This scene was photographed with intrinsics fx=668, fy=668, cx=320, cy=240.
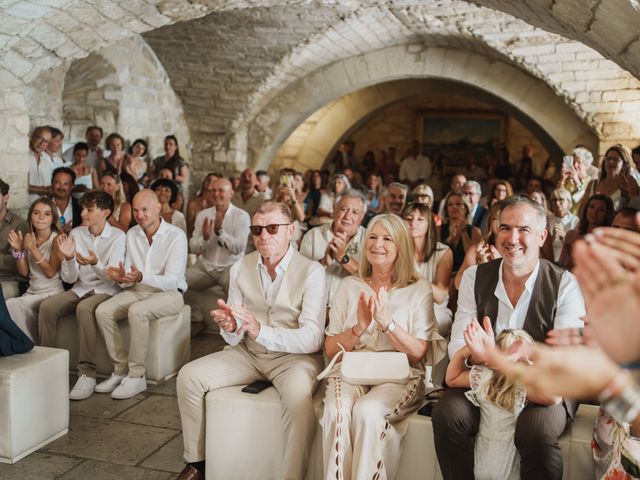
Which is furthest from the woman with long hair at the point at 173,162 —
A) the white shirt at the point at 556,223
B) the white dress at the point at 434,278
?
the white dress at the point at 434,278

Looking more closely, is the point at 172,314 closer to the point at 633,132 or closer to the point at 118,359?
the point at 118,359

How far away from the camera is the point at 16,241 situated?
15.2 feet

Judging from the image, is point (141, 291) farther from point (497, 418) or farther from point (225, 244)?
point (497, 418)

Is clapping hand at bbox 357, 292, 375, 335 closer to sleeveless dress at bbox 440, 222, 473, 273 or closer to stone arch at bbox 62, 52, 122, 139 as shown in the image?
sleeveless dress at bbox 440, 222, 473, 273

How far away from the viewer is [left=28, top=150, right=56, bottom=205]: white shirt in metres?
6.76

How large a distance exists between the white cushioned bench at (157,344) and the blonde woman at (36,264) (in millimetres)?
221

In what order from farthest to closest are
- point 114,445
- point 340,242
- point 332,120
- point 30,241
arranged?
point 332,120, point 30,241, point 340,242, point 114,445

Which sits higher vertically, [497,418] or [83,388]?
[497,418]

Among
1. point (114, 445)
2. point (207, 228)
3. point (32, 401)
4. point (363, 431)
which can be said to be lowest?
point (114, 445)

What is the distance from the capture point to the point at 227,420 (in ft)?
9.87

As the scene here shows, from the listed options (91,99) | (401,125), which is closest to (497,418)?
(91,99)

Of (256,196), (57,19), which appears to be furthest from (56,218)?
(256,196)

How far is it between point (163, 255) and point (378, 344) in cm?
203

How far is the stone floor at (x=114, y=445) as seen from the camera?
321 cm
